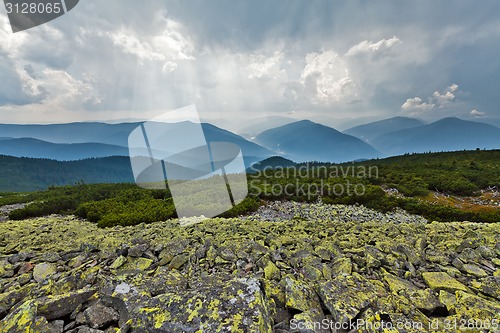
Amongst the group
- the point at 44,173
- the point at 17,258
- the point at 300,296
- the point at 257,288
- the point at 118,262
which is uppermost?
the point at 257,288

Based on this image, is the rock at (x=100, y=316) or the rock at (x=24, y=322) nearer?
the rock at (x=24, y=322)

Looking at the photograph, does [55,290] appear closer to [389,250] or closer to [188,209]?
[389,250]

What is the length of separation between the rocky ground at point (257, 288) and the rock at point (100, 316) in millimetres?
13

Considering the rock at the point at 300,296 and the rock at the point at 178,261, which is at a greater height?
the rock at the point at 300,296

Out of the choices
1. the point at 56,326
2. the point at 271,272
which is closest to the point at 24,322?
the point at 56,326

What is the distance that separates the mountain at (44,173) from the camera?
114 metres

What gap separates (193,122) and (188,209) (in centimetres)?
919

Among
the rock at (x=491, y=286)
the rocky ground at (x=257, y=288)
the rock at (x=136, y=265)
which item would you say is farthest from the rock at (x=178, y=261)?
the rock at (x=491, y=286)

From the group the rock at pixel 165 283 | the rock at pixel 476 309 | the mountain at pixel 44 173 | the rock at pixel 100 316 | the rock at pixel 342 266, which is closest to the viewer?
the rock at pixel 476 309

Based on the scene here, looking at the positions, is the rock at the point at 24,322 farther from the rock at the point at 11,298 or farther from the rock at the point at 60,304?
the rock at the point at 11,298

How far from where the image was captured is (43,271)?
484 cm

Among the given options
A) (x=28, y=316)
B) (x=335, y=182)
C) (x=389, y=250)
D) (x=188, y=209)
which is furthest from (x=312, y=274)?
(x=335, y=182)

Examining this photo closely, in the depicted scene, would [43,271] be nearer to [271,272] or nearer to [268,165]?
[271,272]

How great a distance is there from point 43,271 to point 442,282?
306 inches
